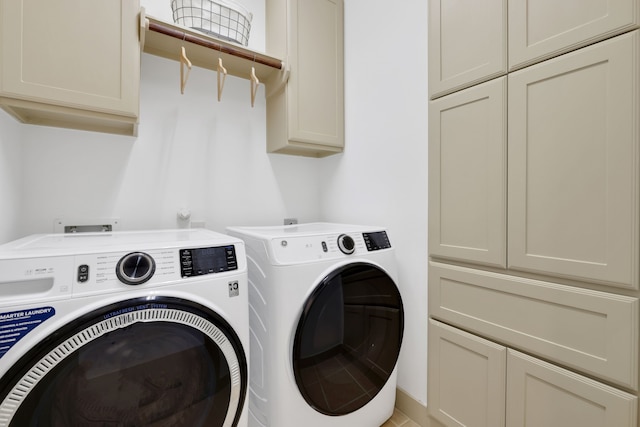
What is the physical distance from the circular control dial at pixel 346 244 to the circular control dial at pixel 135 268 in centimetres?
73

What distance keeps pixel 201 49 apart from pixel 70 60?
0.58 m

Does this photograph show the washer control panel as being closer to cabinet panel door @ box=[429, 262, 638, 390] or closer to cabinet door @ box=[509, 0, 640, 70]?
cabinet panel door @ box=[429, 262, 638, 390]

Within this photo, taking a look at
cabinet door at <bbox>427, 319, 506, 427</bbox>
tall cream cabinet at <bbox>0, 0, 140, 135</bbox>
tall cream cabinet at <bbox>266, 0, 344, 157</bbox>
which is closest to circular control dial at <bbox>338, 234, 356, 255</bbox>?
cabinet door at <bbox>427, 319, 506, 427</bbox>

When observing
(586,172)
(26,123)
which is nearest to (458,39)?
(586,172)

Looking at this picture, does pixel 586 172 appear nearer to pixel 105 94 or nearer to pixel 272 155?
pixel 272 155

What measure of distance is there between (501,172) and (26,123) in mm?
2039

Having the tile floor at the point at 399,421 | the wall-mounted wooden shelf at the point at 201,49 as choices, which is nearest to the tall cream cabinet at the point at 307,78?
the wall-mounted wooden shelf at the point at 201,49

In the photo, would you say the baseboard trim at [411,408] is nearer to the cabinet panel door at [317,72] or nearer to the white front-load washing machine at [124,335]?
the white front-load washing machine at [124,335]

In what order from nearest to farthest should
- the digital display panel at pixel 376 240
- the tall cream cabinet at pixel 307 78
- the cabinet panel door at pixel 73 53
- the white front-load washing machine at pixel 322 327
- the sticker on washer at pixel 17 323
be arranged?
the sticker on washer at pixel 17 323
the cabinet panel door at pixel 73 53
the white front-load washing machine at pixel 322 327
the digital display panel at pixel 376 240
the tall cream cabinet at pixel 307 78

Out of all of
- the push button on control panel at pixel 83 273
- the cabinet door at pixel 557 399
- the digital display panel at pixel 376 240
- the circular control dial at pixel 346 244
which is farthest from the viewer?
the digital display panel at pixel 376 240

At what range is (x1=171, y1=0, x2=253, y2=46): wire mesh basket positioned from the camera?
1431 millimetres

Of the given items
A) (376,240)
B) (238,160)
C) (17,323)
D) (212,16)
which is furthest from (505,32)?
(17,323)

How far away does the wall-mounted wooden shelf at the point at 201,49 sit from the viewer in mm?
1334

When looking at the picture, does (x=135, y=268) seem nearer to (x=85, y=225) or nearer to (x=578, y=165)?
(x=85, y=225)
